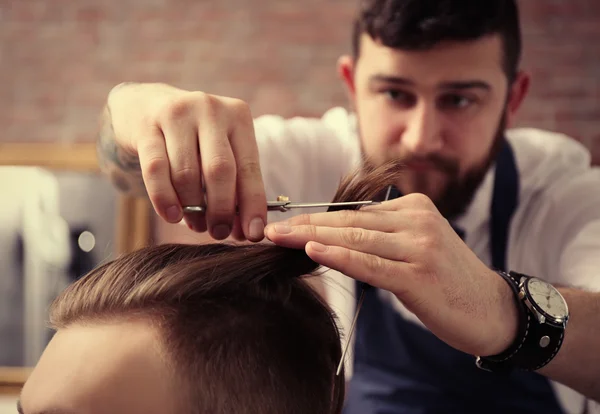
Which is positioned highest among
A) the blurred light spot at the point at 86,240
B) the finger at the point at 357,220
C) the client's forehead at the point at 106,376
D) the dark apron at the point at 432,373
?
the finger at the point at 357,220

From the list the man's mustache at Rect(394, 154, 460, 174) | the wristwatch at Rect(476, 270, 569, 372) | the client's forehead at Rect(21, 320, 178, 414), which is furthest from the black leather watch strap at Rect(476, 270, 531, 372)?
the man's mustache at Rect(394, 154, 460, 174)

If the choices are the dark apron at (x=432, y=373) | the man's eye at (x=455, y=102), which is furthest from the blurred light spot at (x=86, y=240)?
the man's eye at (x=455, y=102)

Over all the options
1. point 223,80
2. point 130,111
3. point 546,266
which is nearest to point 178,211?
point 130,111

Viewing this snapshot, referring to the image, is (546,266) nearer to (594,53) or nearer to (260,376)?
(260,376)

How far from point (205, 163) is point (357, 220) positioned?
0.76ft

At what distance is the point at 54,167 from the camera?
2.86 m

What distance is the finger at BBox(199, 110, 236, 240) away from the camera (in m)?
0.85

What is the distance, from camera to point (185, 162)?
2.81ft

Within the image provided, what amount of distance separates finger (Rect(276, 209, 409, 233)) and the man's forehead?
79 cm

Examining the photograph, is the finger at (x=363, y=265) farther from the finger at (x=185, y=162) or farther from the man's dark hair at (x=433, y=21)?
the man's dark hair at (x=433, y=21)

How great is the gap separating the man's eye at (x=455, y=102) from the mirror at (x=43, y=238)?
5.44ft

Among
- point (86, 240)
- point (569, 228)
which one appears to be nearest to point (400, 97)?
point (569, 228)

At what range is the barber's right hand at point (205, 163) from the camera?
0.85 meters

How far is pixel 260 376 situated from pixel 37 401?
30cm
